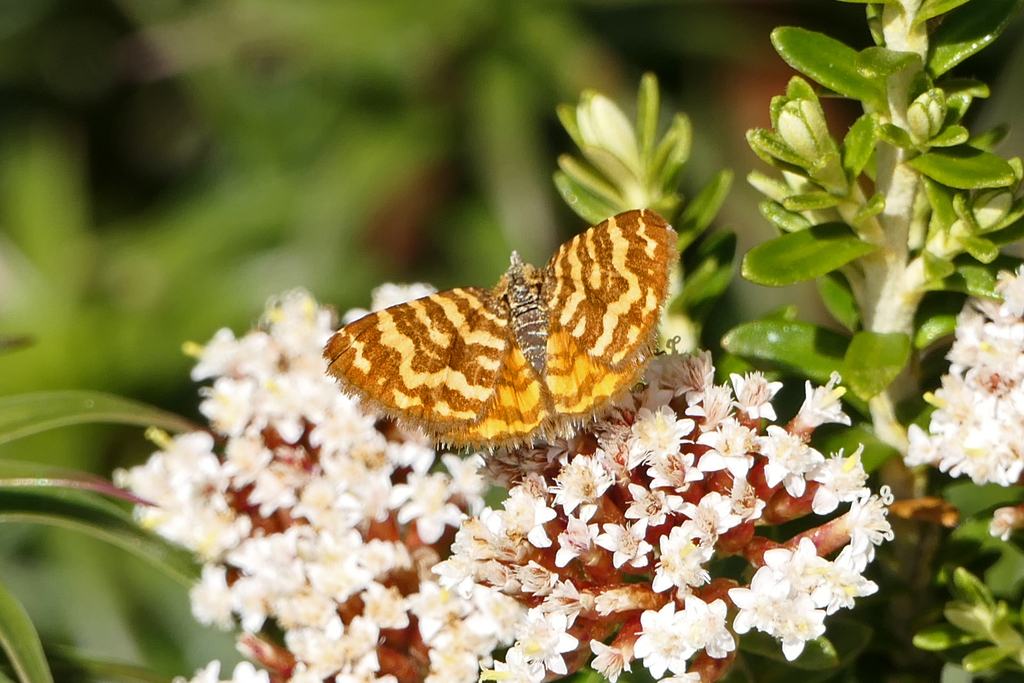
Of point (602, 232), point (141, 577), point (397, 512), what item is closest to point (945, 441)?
point (602, 232)

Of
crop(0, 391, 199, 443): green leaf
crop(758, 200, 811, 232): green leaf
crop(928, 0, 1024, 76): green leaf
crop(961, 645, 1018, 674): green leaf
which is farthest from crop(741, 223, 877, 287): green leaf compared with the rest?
crop(0, 391, 199, 443): green leaf

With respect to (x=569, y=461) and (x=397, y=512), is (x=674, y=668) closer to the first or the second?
(x=569, y=461)

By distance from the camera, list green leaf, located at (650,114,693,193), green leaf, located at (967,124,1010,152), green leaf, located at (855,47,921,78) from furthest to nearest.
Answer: green leaf, located at (650,114,693,193), green leaf, located at (967,124,1010,152), green leaf, located at (855,47,921,78)

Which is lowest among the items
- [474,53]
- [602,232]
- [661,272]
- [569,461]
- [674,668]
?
[674,668]

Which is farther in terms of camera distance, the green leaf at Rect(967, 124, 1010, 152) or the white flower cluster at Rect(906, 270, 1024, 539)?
the green leaf at Rect(967, 124, 1010, 152)

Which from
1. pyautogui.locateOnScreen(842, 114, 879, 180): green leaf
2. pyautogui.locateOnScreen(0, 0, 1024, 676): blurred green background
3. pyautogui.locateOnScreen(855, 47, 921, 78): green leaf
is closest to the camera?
pyautogui.locateOnScreen(855, 47, 921, 78): green leaf

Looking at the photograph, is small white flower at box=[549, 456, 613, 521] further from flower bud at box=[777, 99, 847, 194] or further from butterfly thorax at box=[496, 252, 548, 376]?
flower bud at box=[777, 99, 847, 194]

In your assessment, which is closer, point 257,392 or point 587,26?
point 257,392
